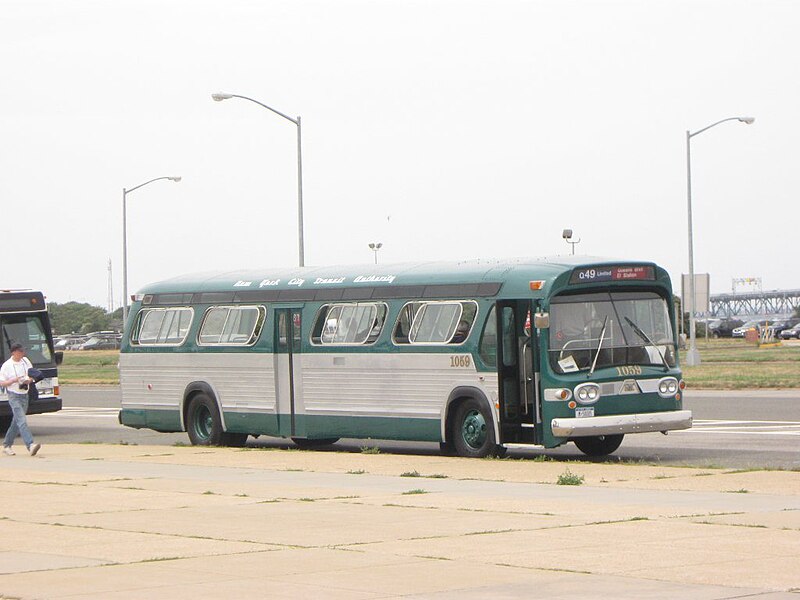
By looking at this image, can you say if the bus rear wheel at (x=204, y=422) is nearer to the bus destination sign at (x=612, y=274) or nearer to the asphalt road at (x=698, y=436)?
the asphalt road at (x=698, y=436)

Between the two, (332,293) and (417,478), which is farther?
(332,293)

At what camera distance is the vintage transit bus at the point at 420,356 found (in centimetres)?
1995

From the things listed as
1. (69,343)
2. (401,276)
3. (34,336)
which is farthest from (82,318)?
(401,276)

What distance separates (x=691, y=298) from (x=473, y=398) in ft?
109

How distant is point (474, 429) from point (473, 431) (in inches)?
1.2

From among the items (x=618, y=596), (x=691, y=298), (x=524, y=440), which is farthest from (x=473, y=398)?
(x=691, y=298)

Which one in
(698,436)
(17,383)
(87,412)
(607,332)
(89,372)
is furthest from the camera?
(89,372)

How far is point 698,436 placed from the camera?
23.9m

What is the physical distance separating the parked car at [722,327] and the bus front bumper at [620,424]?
92.8 metres

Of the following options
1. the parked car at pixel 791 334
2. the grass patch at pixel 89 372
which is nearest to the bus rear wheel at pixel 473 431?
the grass patch at pixel 89 372

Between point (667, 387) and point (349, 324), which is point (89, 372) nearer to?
point (349, 324)

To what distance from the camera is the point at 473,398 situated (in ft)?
67.7

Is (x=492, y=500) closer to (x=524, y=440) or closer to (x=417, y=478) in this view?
(x=417, y=478)


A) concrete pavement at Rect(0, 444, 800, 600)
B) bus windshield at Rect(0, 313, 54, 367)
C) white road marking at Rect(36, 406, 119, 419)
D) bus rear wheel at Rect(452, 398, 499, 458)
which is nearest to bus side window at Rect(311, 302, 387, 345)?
bus rear wheel at Rect(452, 398, 499, 458)
